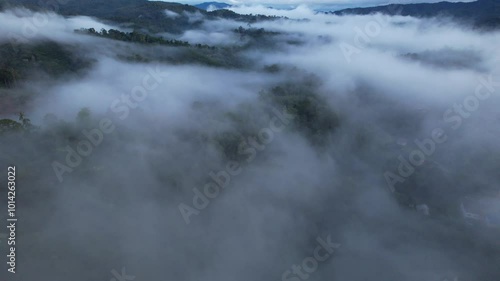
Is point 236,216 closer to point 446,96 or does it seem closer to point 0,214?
point 0,214

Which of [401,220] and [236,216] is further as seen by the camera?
[401,220]

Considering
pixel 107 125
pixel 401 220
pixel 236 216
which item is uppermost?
pixel 107 125

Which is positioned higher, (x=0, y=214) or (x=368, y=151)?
(x=0, y=214)

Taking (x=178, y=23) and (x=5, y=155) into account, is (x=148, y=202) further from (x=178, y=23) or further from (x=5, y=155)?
(x=178, y=23)

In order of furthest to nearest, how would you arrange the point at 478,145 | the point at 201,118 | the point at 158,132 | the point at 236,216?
the point at 478,145
the point at 201,118
the point at 158,132
the point at 236,216

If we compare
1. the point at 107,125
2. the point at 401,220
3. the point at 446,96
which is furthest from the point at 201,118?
the point at 446,96

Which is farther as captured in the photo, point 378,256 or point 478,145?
point 478,145

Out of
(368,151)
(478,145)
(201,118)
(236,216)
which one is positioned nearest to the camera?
(236,216)

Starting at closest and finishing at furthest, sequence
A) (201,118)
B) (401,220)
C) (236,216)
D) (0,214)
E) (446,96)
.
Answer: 1. (0,214)
2. (236,216)
3. (401,220)
4. (201,118)
5. (446,96)

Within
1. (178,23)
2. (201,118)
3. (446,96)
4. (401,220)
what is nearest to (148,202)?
(201,118)
